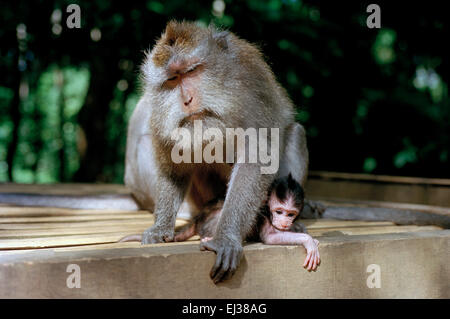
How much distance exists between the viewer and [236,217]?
2186 millimetres

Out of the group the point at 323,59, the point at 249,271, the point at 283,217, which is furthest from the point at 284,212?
the point at 323,59

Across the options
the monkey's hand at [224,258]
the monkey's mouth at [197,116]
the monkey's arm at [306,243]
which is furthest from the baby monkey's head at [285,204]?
the monkey's mouth at [197,116]

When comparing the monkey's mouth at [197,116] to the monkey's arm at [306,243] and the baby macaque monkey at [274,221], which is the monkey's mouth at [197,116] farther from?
the monkey's arm at [306,243]

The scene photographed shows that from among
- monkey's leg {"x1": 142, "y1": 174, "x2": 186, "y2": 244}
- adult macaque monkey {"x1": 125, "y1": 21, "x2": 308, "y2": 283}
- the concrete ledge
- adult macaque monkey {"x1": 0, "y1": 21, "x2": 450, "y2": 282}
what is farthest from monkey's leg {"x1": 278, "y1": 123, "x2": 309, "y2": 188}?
the concrete ledge

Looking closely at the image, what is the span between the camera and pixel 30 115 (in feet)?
34.9

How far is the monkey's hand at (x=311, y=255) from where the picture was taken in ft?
6.48

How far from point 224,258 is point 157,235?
2.00ft

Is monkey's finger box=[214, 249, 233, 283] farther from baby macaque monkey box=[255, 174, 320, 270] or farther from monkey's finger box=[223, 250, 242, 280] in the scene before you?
baby macaque monkey box=[255, 174, 320, 270]

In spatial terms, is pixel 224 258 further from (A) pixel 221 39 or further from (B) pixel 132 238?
(A) pixel 221 39

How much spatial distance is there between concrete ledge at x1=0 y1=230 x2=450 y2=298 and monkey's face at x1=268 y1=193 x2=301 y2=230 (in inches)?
10.3

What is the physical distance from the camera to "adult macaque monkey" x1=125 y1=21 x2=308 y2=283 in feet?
7.29

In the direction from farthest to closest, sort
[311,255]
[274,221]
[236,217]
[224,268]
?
[274,221] → [236,217] → [311,255] → [224,268]

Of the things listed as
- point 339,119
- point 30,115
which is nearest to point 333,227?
point 339,119
